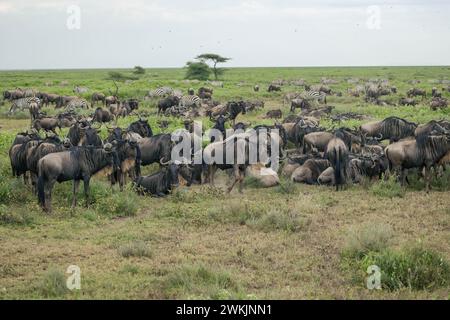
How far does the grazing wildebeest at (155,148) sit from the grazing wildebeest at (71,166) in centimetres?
199

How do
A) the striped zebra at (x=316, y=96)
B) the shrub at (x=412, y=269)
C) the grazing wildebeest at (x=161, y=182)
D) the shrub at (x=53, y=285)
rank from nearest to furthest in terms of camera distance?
the shrub at (x=53, y=285) → the shrub at (x=412, y=269) → the grazing wildebeest at (x=161, y=182) → the striped zebra at (x=316, y=96)

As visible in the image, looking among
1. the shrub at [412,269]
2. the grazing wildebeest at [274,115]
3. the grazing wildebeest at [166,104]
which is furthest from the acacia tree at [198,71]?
the shrub at [412,269]

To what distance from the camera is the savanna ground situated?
22.8 ft

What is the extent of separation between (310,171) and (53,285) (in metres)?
8.09

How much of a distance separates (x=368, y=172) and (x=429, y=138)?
165 cm

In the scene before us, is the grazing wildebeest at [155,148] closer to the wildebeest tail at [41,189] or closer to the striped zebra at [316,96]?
the wildebeest tail at [41,189]

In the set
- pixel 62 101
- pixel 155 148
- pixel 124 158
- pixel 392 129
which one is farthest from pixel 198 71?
pixel 124 158

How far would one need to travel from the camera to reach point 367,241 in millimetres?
8156

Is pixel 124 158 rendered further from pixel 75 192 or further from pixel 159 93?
pixel 159 93

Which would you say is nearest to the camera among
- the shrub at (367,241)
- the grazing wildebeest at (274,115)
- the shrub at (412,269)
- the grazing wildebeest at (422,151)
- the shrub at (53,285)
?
the shrub at (53,285)

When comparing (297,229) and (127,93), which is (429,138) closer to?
(297,229)

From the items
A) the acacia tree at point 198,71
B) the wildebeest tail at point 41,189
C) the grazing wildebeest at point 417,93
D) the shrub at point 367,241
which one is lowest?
the shrub at point 367,241

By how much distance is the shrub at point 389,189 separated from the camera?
11.9m
